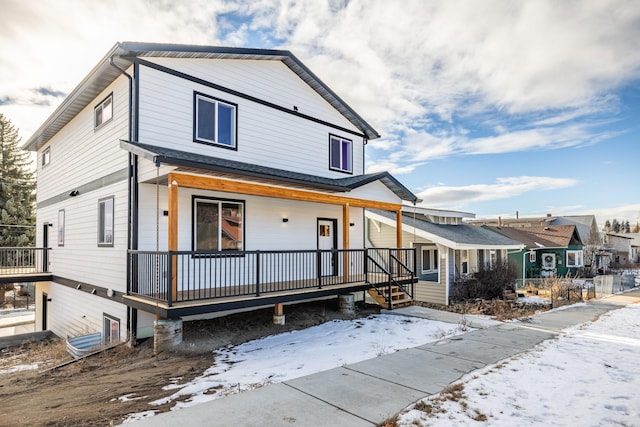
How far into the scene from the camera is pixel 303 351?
7465 millimetres

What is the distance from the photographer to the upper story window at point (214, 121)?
9.55 metres

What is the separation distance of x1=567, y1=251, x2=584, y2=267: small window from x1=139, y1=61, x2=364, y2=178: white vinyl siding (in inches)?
972

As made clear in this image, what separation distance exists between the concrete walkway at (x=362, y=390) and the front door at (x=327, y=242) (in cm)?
507

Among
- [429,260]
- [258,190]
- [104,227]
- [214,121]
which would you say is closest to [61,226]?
[104,227]

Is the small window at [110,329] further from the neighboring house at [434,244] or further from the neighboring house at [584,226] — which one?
the neighboring house at [584,226]

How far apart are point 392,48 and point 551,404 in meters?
11.2

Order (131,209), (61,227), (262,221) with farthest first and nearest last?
(61,227) < (262,221) < (131,209)

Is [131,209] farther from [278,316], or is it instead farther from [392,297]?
[392,297]

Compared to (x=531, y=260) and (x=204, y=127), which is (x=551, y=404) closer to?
(x=204, y=127)

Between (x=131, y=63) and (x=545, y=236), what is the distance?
106ft

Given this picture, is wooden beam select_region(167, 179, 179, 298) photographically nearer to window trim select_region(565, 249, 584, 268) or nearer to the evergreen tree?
the evergreen tree

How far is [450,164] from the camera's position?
26.4 m

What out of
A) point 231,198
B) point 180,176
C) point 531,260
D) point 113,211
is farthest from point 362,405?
point 531,260

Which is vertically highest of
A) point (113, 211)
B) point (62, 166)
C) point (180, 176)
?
point (62, 166)
